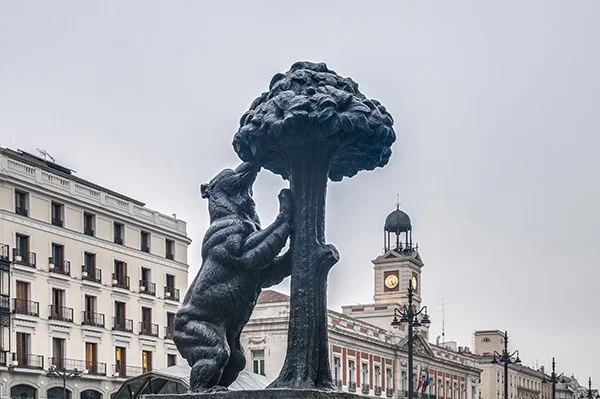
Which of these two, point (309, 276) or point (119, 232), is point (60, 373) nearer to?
point (119, 232)

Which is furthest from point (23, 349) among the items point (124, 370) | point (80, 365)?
point (124, 370)

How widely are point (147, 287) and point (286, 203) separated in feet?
130

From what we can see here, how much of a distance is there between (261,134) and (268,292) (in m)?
45.1

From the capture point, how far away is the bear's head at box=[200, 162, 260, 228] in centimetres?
747

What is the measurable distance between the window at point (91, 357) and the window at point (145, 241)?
5.65m

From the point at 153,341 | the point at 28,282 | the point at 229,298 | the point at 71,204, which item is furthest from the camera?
the point at 153,341

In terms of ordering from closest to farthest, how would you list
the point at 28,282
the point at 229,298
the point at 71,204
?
the point at 229,298
the point at 28,282
the point at 71,204

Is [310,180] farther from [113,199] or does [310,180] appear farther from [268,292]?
[268,292]

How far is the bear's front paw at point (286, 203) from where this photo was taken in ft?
24.3

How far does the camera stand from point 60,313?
41.0 m

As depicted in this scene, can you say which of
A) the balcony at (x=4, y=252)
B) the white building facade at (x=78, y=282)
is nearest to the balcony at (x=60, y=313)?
the white building facade at (x=78, y=282)

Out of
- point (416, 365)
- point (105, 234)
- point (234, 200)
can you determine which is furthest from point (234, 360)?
point (416, 365)

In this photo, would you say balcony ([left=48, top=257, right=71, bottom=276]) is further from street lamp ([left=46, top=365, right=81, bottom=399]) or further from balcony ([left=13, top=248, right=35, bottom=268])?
street lamp ([left=46, top=365, right=81, bottom=399])

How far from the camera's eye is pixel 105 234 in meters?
44.3
